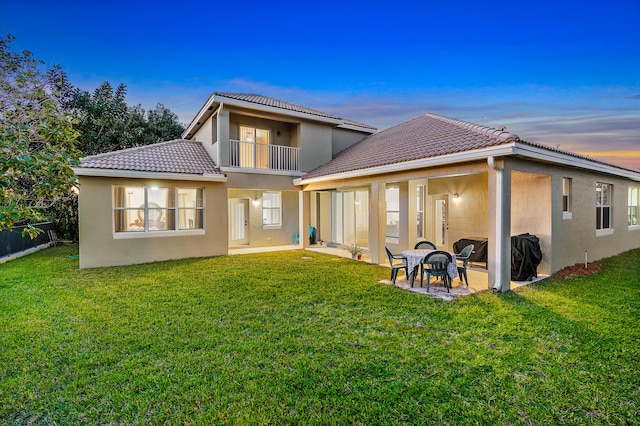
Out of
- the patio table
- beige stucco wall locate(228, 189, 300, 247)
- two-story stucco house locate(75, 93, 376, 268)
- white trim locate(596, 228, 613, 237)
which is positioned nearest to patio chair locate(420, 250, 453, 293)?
the patio table

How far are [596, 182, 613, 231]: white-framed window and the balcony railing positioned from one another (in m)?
12.3

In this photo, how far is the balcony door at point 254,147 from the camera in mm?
14758

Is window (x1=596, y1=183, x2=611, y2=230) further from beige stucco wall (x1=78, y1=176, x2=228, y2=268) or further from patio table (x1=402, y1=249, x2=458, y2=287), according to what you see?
beige stucco wall (x1=78, y1=176, x2=228, y2=268)

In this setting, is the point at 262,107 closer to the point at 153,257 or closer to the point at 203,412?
the point at 153,257

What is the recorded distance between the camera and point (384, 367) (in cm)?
397

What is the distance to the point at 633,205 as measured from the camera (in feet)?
46.9

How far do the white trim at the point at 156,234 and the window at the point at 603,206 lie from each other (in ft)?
50.9

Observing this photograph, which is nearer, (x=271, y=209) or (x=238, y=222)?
(x=271, y=209)

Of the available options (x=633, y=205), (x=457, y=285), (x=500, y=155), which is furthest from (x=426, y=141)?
(x=633, y=205)

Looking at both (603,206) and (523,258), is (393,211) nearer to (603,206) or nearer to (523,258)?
(523,258)

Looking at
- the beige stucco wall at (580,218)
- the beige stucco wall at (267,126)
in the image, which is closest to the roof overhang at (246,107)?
the beige stucco wall at (267,126)

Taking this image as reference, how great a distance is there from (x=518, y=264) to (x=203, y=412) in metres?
8.56

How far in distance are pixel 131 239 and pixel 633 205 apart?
21.9 meters

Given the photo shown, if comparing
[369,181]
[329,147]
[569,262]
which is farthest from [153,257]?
[569,262]
